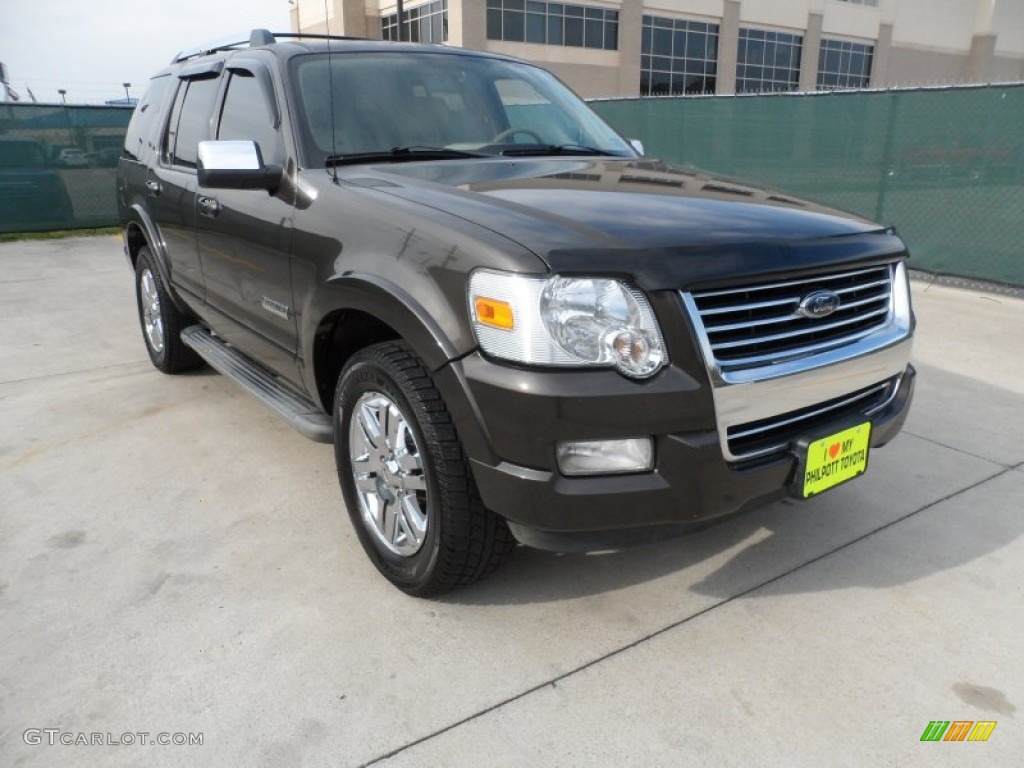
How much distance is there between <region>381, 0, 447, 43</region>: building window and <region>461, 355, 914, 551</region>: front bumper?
122 ft

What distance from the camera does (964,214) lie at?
793 cm

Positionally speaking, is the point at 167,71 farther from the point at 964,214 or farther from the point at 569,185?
the point at 964,214

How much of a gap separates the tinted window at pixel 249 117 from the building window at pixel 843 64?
5066 centimetres

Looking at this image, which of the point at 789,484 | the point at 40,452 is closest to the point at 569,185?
the point at 789,484

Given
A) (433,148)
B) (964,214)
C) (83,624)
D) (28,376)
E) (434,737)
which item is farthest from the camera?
(964,214)

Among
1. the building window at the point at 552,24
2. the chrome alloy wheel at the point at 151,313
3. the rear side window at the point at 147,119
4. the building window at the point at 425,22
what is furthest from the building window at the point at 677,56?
the chrome alloy wheel at the point at 151,313

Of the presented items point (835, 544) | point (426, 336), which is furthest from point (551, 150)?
point (835, 544)

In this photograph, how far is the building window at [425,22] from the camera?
36.2 metres

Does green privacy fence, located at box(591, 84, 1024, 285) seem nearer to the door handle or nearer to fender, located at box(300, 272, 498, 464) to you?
the door handle

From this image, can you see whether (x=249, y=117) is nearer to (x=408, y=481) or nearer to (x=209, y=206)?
(x=209, y=206)

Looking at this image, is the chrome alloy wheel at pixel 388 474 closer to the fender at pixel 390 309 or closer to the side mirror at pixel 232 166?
the fender at pixel 390 309

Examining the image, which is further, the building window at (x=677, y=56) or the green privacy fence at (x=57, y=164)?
the building window at (x=677, y=56)

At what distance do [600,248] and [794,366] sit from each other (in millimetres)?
695

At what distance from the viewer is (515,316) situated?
2.12 m
